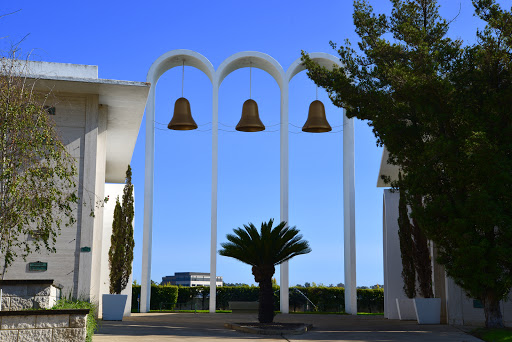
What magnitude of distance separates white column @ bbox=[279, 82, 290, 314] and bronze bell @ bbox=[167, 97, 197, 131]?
489cm

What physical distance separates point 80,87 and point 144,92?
155 centimetres

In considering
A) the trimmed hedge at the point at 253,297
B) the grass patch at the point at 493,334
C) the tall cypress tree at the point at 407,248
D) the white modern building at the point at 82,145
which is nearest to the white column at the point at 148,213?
the white modern building at the point at 82,145

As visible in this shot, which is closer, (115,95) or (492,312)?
(492,312)

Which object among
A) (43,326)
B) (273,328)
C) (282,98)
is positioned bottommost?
(273,328)

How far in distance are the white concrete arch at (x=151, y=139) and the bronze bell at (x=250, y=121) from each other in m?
4.38

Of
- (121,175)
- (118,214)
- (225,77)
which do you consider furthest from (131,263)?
(121,175)

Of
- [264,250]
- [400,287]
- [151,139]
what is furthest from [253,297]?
[264,250]

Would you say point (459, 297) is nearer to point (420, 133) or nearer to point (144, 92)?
point (420, 133)

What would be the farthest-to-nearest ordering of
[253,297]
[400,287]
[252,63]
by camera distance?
1. [253,297]
2. [252,63]
3. [400,287]

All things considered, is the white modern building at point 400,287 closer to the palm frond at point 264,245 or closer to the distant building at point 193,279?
the palm frond at point 264,245

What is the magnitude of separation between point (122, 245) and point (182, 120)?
13.6 ft

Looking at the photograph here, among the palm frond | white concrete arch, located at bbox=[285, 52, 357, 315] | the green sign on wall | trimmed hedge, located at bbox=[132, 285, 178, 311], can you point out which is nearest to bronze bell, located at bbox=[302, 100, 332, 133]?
white concrete arch, located at bbox=[285, 52, 357, 315]

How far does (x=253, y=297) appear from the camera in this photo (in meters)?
30.3

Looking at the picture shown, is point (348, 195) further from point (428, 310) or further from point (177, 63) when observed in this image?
point (177, 63)
